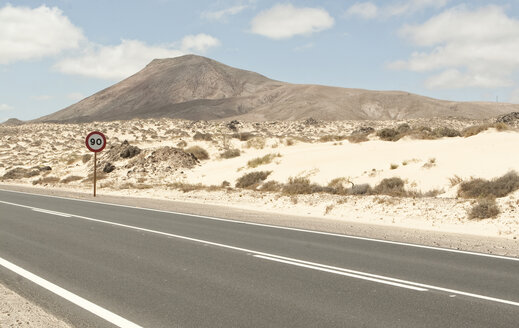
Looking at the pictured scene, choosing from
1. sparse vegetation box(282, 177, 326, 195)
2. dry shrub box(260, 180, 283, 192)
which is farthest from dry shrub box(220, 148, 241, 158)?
sparse vegetation box(282, 177, 326, 195)

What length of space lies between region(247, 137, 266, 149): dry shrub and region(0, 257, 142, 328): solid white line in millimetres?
32192

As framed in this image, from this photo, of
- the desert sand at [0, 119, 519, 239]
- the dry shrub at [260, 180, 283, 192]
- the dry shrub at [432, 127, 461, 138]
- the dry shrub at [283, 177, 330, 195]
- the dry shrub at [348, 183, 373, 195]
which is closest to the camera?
the desert sand at [0, 119, 519, 239]

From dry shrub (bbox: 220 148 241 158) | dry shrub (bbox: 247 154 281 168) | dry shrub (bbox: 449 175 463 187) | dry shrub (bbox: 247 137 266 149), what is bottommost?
dry shrub (bbox: 449 175 463 187)

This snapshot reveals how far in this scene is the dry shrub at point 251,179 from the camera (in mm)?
26667

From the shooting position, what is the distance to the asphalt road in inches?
229

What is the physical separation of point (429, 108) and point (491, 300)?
139 meters

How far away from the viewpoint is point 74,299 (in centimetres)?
649

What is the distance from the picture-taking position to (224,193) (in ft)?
79.6

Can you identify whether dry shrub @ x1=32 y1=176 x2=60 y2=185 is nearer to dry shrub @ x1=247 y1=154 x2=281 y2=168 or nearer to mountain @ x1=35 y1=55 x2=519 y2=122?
dry shrub @ x1=247 y1=154 x2=281 y2=168

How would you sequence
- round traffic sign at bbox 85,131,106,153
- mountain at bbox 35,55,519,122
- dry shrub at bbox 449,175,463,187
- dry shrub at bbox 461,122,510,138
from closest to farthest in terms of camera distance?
dry shrub at bbox 449,175,463,187, round traffic sign at bbox 85,131,106,153, dry shrub at bbox 461,122,510,138, mountain at bbox 35,55,519,122

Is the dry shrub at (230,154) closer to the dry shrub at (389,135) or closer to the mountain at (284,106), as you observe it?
the dry shrub at (389,135)

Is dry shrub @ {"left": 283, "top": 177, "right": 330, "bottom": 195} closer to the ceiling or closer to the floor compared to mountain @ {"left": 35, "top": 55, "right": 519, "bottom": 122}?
closer to the floor

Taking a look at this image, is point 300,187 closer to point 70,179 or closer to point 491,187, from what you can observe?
point 491,187

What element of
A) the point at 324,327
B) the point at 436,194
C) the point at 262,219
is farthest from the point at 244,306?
the point at 436,194
